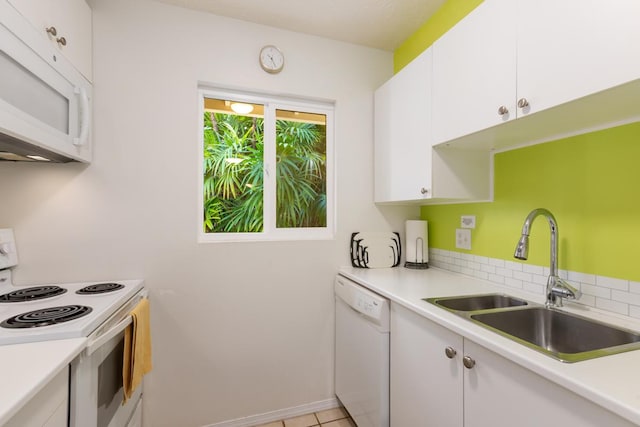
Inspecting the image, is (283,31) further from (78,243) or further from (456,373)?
(456,373)

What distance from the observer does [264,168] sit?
2.06m

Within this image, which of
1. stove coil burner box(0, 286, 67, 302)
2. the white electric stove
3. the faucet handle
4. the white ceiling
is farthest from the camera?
the white ceiling

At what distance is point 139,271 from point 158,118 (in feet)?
2.91

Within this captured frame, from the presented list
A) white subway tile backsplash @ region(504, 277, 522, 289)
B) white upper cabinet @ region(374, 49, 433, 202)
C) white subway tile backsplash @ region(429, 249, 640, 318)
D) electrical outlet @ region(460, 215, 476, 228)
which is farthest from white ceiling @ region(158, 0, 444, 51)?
white subway tile backsplash @ region(504, 277, 522, 289)

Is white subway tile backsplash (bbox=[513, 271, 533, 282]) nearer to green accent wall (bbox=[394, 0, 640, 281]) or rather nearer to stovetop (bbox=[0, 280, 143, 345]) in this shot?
green accent wall (bbox=[394, 0, 640, 281])

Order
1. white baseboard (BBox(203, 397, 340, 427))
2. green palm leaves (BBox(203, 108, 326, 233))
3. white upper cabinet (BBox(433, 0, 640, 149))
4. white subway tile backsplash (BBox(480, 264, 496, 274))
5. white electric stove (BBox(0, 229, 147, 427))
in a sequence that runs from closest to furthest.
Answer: white upper cabinet (BBox(433, 0, 640, 149))
white electric stove (BBox(0, 229, 147, 427))
white subway tile backsplash (BBox(480, 264, 496, 274))
white baseboard (BBox(203, 397, 340, 427))
green palm leaves (BBox(203, 108, 326, 233))

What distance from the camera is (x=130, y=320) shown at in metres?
1.29

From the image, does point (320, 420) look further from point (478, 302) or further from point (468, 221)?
point (468, 221)

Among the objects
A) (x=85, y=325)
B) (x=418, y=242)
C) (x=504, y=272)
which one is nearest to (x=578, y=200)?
(x=504, y=272)

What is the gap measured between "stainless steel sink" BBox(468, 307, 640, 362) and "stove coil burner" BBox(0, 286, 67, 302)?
1810mm

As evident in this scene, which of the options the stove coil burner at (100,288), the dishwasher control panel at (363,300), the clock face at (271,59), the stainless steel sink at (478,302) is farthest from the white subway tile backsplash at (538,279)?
the stove coil burner at (100,288)

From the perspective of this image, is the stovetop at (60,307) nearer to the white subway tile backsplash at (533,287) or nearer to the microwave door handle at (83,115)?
the microwave door handle at (83,115)

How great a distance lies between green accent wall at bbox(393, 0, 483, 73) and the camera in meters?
1.68

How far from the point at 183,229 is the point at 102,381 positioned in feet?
2.77
